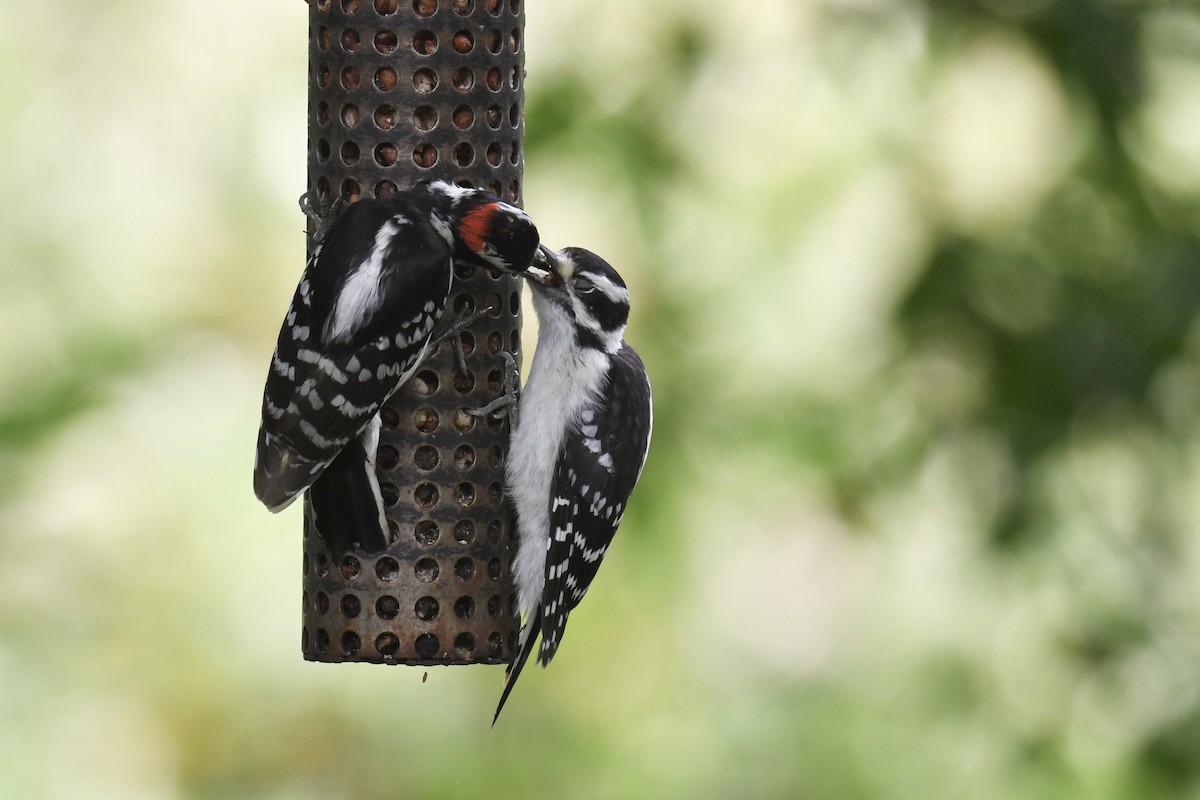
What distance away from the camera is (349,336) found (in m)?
3.79

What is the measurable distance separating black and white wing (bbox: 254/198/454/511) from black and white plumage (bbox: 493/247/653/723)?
47 cm

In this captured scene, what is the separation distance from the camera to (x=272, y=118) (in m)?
6.90

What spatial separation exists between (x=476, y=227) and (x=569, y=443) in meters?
0.68

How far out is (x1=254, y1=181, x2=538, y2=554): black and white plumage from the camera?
3771 mm

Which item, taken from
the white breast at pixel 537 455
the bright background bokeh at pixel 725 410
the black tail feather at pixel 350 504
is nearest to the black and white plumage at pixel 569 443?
the white breast at pixel 537 455

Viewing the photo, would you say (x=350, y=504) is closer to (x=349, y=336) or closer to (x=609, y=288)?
(x=349, y=336)

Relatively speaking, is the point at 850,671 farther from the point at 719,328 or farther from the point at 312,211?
the point at 312,211

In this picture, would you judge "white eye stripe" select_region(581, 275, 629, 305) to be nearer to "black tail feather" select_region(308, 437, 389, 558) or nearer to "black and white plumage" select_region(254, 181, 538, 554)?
"black and white plumage" select_region(254, 181, 538, 554)

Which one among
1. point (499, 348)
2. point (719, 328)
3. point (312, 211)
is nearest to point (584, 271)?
point (499, 348)

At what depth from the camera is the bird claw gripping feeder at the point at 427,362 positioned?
403 cm

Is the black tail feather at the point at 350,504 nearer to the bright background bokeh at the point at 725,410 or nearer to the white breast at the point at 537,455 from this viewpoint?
the white breast at the point at 537,455

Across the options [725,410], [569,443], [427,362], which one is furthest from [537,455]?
[725,410]

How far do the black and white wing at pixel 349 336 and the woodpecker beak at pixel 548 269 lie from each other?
1.58 feet

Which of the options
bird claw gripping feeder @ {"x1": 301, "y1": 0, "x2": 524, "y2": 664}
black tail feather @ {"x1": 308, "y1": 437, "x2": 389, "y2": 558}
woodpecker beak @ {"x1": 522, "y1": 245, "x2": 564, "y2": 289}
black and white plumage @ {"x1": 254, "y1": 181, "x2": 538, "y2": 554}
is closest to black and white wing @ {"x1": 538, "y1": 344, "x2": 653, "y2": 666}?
bird claw gripping feeder @ {"x1": 301, "y1": 0, "x2": 524, "y2": 664}
